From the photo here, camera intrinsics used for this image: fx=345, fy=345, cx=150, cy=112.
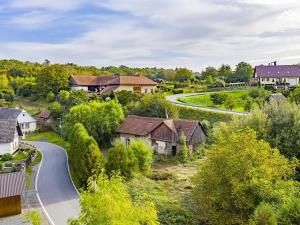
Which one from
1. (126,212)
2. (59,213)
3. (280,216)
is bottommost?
(59,213)

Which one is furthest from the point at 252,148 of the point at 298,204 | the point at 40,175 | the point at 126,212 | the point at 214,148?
the point at 40,175

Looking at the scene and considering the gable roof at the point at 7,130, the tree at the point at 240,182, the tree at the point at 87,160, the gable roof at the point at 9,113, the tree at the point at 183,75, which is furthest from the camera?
the tree at the point at 183,75

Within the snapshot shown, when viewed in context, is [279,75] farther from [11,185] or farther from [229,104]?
[11,185]

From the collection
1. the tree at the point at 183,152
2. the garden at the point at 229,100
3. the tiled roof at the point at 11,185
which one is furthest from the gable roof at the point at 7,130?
the garden at the point at 229,100

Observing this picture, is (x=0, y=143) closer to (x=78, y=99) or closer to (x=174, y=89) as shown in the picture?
(x=78, y=99)

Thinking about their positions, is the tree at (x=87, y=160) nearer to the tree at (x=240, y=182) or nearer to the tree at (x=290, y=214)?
the tree at (x=240, y=182)

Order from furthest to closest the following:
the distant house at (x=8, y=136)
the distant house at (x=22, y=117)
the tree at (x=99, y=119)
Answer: the distant house at (x=22, y=117) → the tree at (x=99, y=119) → the distant house at (x=8, y=136)

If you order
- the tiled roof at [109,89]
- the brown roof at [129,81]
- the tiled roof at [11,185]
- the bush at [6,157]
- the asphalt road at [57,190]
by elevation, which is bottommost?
the asphalt road at [57,190]
